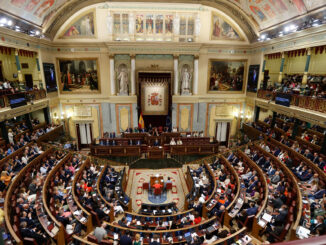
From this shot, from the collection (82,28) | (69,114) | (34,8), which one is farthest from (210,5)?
(69,114)

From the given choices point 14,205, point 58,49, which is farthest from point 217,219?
point 58,49

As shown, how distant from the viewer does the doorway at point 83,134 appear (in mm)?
18438

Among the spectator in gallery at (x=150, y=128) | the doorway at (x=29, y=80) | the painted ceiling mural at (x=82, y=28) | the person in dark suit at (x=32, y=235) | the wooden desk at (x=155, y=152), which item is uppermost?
the painted ceiling mural at (x=82, y=28)

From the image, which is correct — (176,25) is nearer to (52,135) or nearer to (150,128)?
(150,128)

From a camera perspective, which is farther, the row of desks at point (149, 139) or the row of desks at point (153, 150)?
the row of desks at point (149, 139)

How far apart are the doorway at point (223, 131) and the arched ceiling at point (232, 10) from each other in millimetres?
8124

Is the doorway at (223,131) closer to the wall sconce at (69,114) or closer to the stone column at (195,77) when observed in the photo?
the stone column at (195,77)

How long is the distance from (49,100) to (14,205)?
10.2m

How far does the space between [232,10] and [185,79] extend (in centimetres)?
682

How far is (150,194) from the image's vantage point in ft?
37.2

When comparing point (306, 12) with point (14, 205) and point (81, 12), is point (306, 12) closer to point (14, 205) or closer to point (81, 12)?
point (81, 12)

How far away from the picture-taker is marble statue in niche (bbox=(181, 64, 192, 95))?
58.4ft

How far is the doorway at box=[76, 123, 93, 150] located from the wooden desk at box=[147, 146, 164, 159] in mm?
6972

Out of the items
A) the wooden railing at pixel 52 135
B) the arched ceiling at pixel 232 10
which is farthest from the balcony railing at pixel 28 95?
the arched ceiling at pixel 232 10
